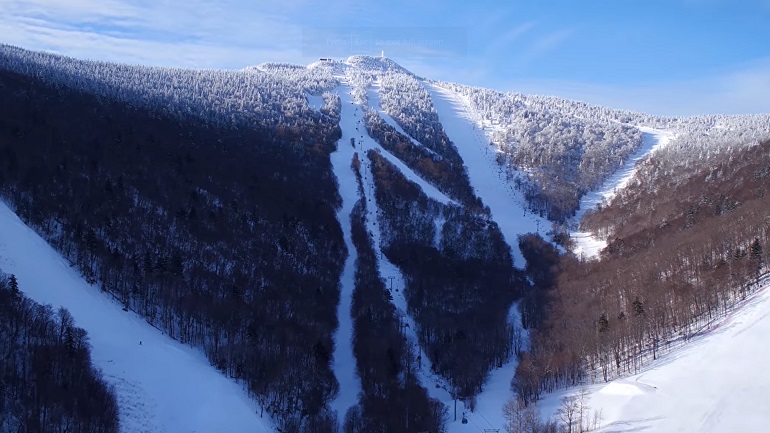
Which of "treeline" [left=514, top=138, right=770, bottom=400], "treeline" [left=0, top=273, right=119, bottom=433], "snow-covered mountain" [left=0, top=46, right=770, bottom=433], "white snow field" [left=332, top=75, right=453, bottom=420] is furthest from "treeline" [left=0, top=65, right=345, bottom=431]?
"treeline" [left=514, top=138, right=770, bottom=400]

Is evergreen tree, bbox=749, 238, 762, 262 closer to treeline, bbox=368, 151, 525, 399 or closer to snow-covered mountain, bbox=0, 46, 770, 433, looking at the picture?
snow-covered mountain, bbox=0, 46, 770, 433

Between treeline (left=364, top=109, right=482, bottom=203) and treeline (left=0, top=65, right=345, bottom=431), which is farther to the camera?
treeline (left=364, top=109, right=482, bottom=203)

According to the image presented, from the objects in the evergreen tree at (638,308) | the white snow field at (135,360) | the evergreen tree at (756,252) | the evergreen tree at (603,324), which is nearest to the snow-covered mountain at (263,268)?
the white snow field at (135,360)

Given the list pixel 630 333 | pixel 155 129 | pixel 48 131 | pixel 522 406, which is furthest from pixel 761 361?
pixel 155 129

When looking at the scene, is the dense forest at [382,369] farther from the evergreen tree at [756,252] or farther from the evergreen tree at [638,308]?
the evergreen tree at [756,252]

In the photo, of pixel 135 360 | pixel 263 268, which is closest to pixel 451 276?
pixel 263 268

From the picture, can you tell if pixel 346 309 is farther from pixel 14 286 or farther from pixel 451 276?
pixel 14 286
